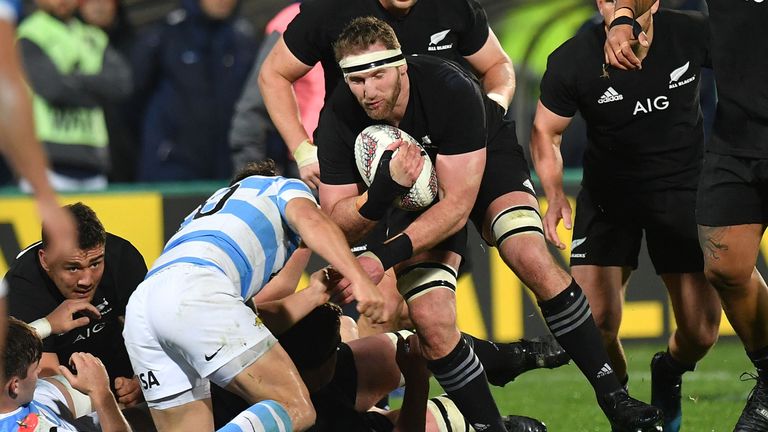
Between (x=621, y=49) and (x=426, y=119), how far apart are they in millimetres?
989

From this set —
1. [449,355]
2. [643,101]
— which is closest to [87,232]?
[449,355]

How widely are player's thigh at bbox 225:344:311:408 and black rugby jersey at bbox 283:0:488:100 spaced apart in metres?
1.79

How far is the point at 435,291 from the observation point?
585 cm

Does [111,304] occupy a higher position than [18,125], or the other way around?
[18,125]

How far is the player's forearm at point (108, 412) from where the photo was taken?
5.56 metres

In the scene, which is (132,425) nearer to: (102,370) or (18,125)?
(102,370)

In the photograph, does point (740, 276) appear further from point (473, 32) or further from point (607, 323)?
point (473, 32)

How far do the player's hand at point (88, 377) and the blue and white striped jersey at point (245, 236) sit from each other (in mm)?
464

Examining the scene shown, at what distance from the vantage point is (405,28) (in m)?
6.58

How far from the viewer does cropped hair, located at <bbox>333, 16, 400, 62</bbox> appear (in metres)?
5.77

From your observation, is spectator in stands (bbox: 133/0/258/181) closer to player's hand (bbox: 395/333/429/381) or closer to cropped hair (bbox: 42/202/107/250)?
cropped hair (bbox: 42/202/107/250)

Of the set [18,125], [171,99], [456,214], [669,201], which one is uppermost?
[18,125]

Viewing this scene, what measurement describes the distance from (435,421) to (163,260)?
4.62 ft

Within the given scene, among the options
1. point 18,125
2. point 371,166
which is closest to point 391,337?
point 371,166
